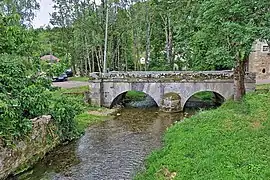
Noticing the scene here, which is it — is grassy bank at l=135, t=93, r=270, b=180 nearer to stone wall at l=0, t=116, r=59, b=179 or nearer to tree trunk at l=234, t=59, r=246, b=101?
stone wall at l=0, t=116, r=59, b=179

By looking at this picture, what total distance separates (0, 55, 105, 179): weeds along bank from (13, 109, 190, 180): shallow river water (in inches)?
27.6

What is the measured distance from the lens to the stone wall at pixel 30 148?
509 inches

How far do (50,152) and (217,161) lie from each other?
29.6ft

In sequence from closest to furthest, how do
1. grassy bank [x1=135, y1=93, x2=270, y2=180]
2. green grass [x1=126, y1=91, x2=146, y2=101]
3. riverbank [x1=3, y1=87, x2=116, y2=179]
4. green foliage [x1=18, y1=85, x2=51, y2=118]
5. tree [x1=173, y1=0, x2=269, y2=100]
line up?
grassy bank [x1=135, y1=93, x2=270, y2=180] < riverbank [x1=3, y1=87, x2=116, y2=179] < green foliage [x1=18, y1=85, x2=51, y2=118] < tree [x1=173, y1=0, x2=269, y2=100] < green grass [x1=126, y1=91, x2=146, y2=101]

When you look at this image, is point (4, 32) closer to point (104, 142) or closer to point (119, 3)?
point (104, 142)

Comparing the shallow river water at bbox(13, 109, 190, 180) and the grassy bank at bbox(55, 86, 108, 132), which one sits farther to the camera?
the grassy bank at bbox(55, 86, 108, 132)

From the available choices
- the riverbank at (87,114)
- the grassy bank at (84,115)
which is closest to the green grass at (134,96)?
the riverbank at (87,114)

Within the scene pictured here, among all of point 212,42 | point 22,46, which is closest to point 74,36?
point 212,42

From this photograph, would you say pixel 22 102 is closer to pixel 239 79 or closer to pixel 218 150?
pixel 218 150

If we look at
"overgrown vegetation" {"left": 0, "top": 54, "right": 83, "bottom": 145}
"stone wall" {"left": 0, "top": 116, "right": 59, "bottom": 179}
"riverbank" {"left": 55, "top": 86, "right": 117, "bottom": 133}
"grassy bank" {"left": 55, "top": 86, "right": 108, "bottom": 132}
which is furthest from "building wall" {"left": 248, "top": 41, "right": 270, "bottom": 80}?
"stone wall" {"left": 0, "top": 116, "right": 59, "bottom": 179}

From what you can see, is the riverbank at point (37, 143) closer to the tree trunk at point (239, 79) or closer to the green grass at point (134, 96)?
the tree trunk at point (239, 79)

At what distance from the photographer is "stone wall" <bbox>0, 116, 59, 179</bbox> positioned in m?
12.9

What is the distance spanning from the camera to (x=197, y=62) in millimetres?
24438

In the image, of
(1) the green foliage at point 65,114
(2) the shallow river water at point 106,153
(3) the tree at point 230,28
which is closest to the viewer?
(2) the shallow river water at point 106,153
